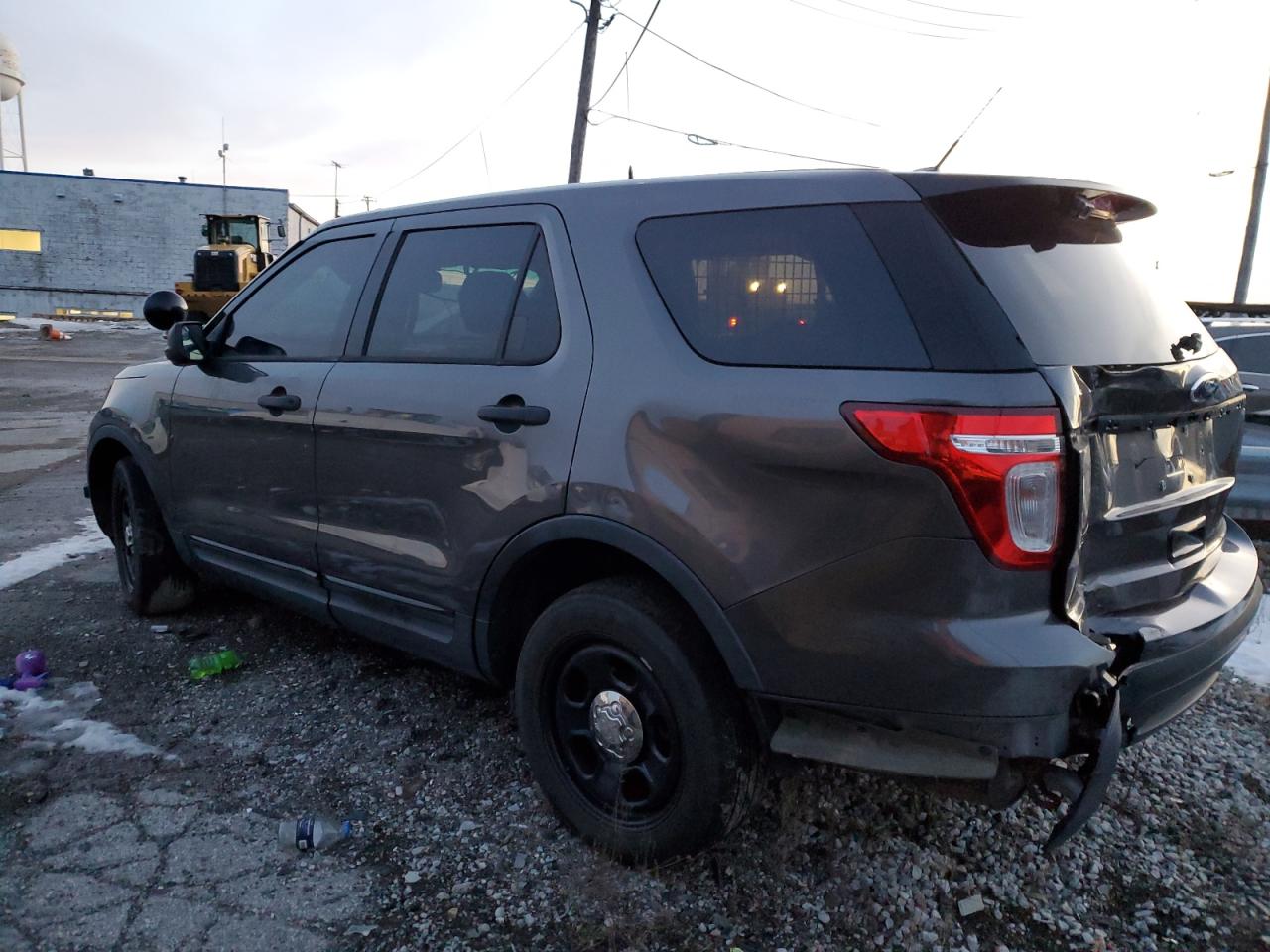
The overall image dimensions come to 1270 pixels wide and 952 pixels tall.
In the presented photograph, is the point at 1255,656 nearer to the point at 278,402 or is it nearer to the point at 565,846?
the point at 565,846

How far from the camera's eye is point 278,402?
138 inches

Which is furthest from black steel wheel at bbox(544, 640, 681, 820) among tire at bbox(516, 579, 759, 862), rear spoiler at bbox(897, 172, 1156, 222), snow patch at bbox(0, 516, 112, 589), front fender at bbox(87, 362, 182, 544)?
snow patch at bbox(0, 516, 112, 589)

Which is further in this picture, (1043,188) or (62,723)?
(62,723)

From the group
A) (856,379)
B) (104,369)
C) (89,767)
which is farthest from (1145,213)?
(104,369)

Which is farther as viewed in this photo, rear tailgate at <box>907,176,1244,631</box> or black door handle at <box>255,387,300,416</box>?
black door handle at <box>255,387,300,416</box>

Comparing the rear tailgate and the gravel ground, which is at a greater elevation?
the rear tailgate

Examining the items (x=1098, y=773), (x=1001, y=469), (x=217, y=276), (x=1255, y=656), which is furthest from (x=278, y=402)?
(x=217, y=276)

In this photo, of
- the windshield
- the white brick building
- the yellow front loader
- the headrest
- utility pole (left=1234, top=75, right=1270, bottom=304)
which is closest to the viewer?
the headrest

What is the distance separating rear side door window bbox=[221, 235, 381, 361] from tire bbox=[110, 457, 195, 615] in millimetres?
983

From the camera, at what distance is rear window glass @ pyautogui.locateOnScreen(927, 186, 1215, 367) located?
6.99 ft

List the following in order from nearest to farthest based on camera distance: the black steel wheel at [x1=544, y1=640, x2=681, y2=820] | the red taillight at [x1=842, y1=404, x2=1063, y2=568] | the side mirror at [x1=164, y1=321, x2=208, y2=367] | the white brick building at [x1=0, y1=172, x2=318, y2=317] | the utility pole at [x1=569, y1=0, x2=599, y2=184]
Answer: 1. the red taillight at [x1=842, y1=404, x2=1063, y2=568]
2. the black steel wheel at [x1=544, y1=640, x2=681, y2=820]
3. the side mirror at [x1=164, y1=321, x2=208, y2=367]
4. the utility pole at [x1=569, y1=0, x2=599, y2=184]
5. the white brick building at [x1=0, y1=172, x2=318, y2=317]

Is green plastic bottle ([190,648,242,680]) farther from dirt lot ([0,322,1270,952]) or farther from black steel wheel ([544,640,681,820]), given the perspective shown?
black steel wheel ([544,640,681,820])

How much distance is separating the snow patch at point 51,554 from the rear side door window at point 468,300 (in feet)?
10.8

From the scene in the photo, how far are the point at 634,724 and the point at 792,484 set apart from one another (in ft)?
2.76
